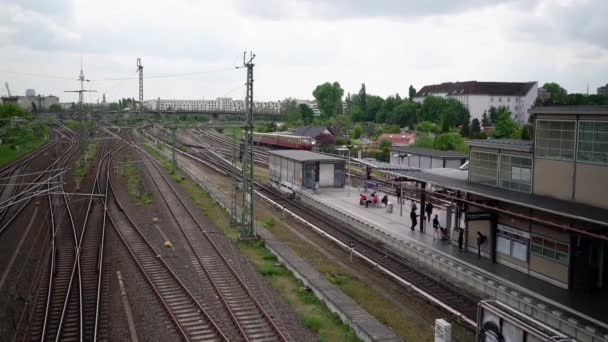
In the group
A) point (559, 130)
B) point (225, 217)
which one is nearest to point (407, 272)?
point (559, 130)

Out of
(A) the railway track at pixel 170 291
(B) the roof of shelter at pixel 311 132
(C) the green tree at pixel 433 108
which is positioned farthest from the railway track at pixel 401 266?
(C) the green tree at pixel 433 108

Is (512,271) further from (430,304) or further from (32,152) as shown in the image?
(32,152)

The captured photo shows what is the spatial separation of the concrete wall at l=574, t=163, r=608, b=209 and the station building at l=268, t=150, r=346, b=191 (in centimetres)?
1896

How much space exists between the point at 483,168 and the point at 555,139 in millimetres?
3802

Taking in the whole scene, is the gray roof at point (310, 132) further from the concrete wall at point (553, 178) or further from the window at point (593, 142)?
the window at point (593, 142)

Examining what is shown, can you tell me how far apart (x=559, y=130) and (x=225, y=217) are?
17.3 metres

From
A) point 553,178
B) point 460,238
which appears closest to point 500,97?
point 460,238

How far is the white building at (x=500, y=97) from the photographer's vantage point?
343 feet

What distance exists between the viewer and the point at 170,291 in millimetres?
16531

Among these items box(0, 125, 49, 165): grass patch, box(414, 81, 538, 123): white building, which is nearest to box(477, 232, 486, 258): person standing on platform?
box(0, 125, 49, 165): grass patch

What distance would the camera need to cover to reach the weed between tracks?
554 inches

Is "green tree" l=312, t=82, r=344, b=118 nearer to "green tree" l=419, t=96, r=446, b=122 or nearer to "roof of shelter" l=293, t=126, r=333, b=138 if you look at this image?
"green tree" l=419, t=96, r=446, b=122

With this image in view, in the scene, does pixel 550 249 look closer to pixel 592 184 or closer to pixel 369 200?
pixel 592 184

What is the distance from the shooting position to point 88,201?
31.8m
